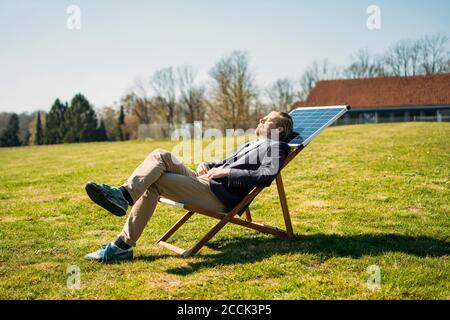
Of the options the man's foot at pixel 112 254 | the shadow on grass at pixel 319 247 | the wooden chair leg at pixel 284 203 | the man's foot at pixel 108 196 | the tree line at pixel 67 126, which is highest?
the tree line at pixel 67 126

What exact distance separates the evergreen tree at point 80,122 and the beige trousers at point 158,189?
53.9 metres

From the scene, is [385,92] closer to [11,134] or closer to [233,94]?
[233,94]

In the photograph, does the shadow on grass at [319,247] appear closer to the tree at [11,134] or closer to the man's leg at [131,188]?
the man's leg at [131,188]

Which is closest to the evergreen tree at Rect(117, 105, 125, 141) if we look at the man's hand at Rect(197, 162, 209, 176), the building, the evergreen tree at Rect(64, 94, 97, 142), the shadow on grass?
the evergreen tree at Rect(64, 94, 97, 142)

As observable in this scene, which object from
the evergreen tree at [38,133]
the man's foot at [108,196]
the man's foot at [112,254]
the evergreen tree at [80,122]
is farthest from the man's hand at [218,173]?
the evergreen tree at [38,133]

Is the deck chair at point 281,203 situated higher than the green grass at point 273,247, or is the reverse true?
the deck chair at point 281,203

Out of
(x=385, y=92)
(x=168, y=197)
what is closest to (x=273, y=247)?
(x=168, y=197)

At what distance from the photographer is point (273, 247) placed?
4508 millimetres

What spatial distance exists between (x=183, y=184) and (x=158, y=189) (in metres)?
0.25

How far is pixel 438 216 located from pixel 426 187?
178 cm

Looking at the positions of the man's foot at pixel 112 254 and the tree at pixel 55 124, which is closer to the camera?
the man's foot at pixel 112 254

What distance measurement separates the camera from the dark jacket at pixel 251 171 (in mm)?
4238
